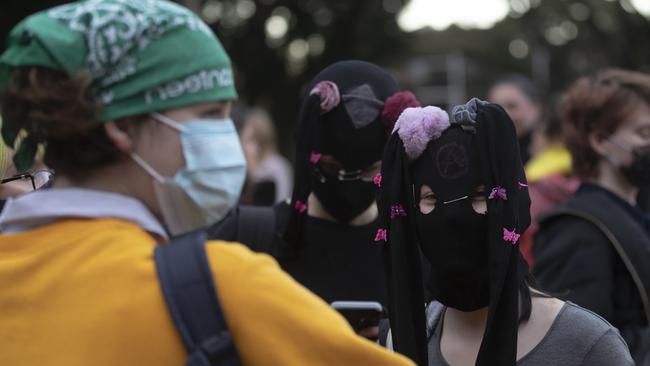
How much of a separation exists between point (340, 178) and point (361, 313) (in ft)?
2.02

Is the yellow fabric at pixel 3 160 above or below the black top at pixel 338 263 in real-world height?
above

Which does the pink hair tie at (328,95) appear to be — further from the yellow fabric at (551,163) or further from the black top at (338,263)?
the yellow fabric at (551,163)

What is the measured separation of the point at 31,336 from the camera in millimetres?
1871

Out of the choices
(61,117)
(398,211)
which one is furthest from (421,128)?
(61,117)

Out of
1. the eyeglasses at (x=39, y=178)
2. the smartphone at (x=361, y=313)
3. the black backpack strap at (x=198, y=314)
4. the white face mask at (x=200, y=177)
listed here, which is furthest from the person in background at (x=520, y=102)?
the black backpack strap at (x=198, y=314)

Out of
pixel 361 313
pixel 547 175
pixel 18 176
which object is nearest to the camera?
pixel 18 176

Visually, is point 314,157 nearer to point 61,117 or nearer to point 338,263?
point 338,263

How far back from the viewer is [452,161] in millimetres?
2711

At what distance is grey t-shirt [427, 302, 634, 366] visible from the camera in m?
2.54

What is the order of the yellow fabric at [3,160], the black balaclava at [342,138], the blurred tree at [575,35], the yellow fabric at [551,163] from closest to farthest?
the yellow fabric at [3,160] < the black balaclava at [342,138] < the yellow fabric at [551,163] < the blurred tree at [575,35]

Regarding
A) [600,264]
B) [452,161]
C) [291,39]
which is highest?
[452,161]

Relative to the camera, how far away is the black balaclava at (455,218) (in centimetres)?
258

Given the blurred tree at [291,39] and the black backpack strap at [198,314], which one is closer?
the black backpack strap at [198,314]

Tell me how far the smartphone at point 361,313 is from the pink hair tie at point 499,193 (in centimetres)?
88
